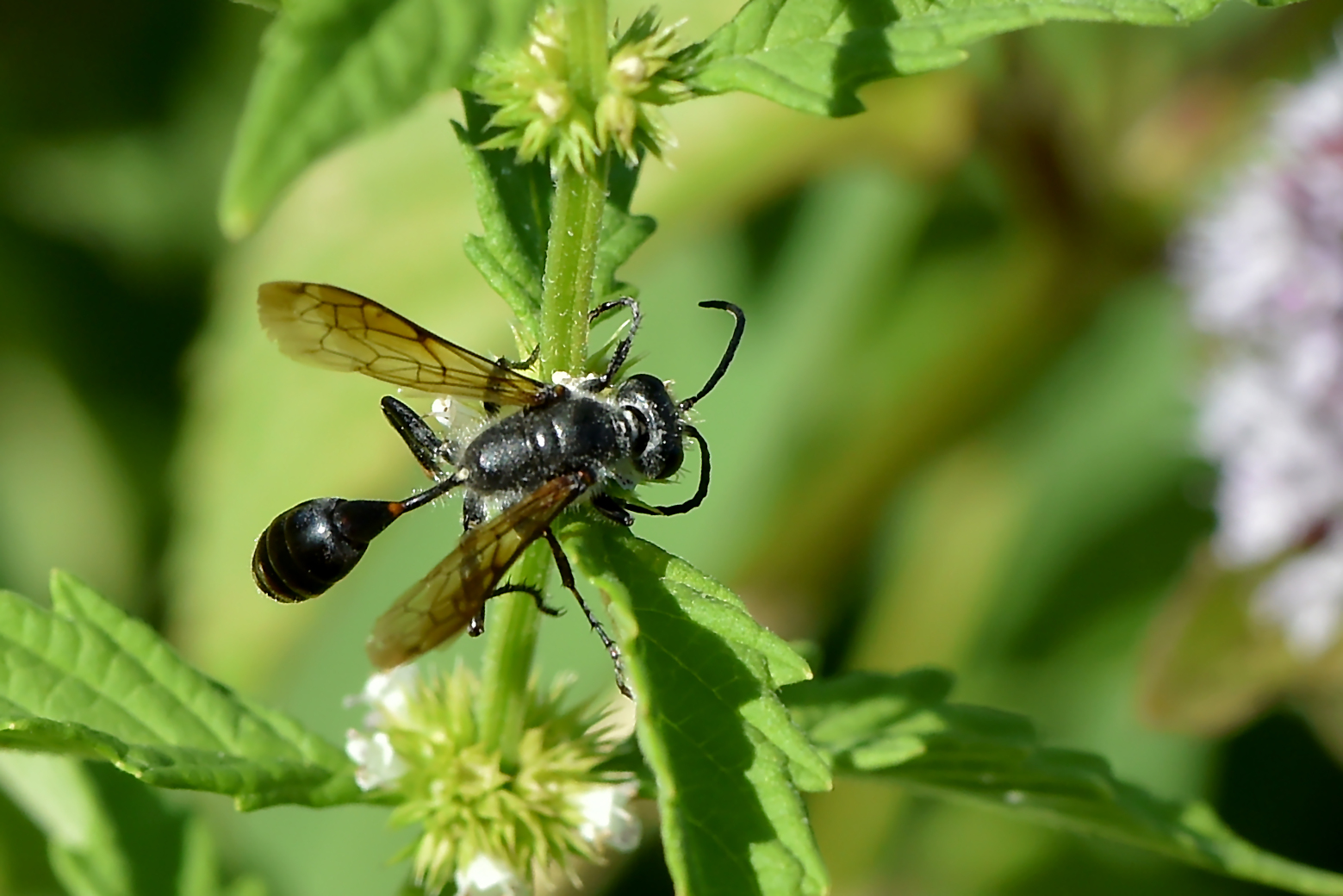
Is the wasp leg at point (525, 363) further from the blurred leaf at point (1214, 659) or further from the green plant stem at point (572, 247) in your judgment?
the blurred leaf at point (1214, 659)

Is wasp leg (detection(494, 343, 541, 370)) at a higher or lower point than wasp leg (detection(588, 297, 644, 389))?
lower

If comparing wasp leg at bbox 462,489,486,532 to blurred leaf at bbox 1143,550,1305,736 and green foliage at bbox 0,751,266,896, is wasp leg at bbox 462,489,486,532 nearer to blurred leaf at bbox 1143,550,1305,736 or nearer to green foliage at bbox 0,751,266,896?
green foliage at bbox 0,751,266,896

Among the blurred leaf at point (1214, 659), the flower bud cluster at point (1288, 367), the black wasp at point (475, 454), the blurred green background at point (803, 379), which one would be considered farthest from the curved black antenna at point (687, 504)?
the flower bud cluster at point (1288, 367)

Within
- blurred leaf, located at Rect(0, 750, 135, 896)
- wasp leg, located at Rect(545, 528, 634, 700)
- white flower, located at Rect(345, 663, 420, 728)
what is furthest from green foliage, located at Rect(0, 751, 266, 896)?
wasp leg, located at Rect(545, 528, 634, 700)

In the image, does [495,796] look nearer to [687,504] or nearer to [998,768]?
→ [687,504]

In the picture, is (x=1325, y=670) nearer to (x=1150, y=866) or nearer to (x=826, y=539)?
(x=1150, y=866)

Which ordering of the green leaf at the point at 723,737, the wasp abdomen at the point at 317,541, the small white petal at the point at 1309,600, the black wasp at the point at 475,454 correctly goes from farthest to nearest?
the small white petal at the point at 1309,600 → the wasp abdomen at the point at 317,541 → the black wasp at the point at 475,454 → the green leaf at the point at 723,737
